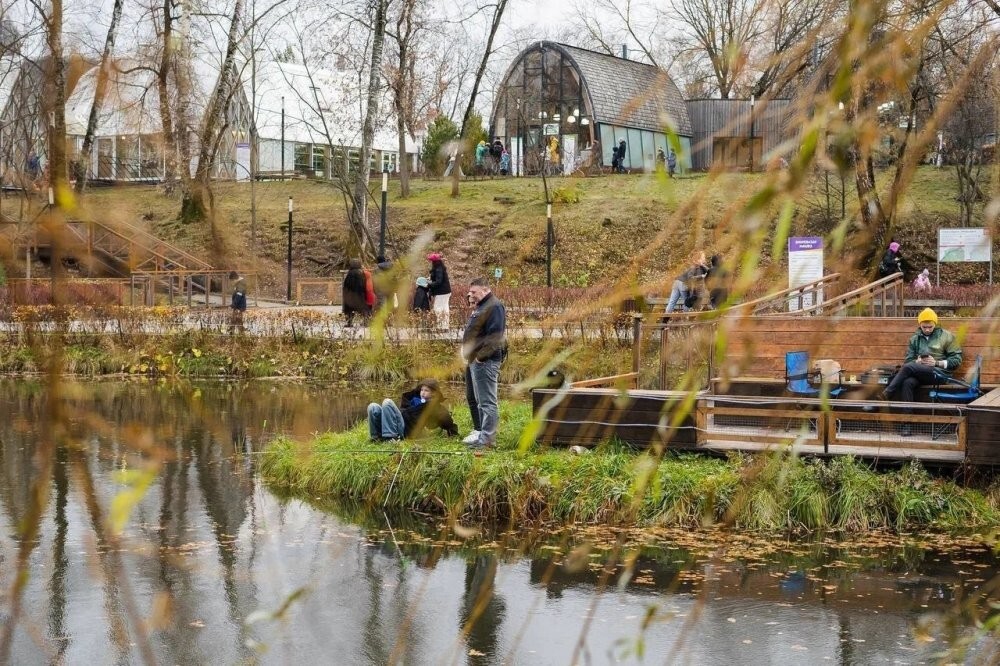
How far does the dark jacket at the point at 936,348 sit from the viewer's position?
39.6 ft

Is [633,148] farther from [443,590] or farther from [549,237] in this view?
[443,590]

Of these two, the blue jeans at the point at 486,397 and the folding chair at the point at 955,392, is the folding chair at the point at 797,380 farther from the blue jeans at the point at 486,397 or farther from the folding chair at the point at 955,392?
the blue jeans at the point at 486,397

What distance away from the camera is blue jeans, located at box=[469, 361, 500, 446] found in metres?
12.1

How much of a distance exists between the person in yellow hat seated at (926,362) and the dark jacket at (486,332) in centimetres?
374

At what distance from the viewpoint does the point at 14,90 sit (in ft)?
6.48

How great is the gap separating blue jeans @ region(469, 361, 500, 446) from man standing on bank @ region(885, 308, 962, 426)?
368 centimetres

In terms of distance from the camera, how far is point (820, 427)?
1095cm

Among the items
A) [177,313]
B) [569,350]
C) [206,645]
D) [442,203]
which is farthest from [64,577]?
[442,203]

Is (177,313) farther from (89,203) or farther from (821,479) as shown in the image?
(89,203)

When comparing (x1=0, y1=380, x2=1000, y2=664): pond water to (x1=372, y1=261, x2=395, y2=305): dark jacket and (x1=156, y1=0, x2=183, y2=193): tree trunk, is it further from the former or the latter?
(x1=372, y1=261, x2=395, y2=305): dark jacket

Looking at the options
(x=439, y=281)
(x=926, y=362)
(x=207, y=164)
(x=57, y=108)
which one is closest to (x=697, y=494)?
(x=926, y=362)

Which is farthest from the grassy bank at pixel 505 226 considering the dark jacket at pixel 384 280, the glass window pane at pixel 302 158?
the dark jacket at pixel 384 280

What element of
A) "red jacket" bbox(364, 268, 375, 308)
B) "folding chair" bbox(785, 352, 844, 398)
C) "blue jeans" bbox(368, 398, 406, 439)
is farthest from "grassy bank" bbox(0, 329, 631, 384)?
"red jacket" bbox(364, 268, 375, 308)

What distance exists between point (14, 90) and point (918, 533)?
30.9 feet
